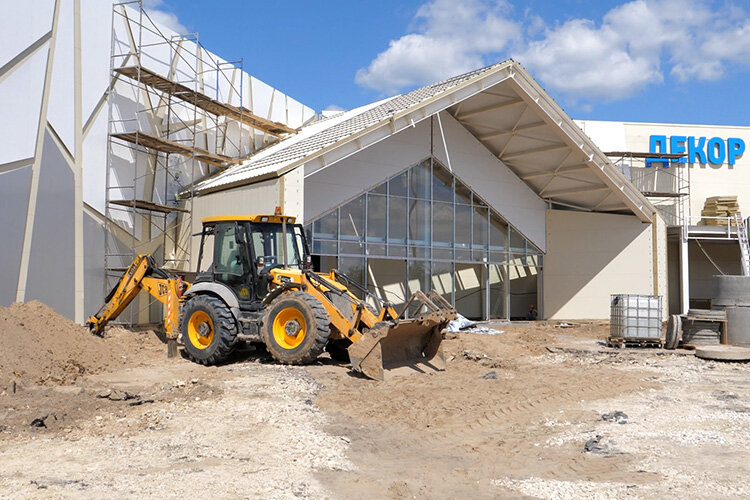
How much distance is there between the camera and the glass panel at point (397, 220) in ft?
58.9

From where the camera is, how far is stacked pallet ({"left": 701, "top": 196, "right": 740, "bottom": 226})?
25.7 m

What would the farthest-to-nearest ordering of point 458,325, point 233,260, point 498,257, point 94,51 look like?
1. point 498,257
2. point 458,325
3. point 94,51
4. point 233,260

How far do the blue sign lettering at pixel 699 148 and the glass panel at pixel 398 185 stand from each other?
1294cm

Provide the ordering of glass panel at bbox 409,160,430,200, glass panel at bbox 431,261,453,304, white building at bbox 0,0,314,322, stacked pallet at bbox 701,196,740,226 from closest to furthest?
white building at bbox 0,0,314,322 → glass panel at bbox 409,160,430,200 → glass panel at bbox 431,261,453,304 → stacked pallet at bbox 701,196,740,226

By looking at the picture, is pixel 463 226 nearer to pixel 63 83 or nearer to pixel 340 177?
pixel 340 177

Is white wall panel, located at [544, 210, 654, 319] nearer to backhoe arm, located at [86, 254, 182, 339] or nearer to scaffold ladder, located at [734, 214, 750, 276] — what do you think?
scaffold ladder, located at [734, 214, 750, 276]

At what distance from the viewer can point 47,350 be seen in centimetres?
961

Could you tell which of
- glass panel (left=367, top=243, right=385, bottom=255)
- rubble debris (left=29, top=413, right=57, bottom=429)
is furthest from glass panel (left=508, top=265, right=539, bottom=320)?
rubble debris (left=29, top=413, right=57, bottom=429)

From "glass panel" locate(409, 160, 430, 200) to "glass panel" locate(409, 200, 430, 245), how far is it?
23 cm

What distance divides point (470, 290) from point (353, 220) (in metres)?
5.33

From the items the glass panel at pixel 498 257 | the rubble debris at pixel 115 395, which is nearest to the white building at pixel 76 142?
the rubble debris at pixel 115 395

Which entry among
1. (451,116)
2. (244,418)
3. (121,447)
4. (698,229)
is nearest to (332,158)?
(451,116)

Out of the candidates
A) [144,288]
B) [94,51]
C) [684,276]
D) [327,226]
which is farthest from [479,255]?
[94,51]

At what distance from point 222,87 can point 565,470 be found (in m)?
17.0
